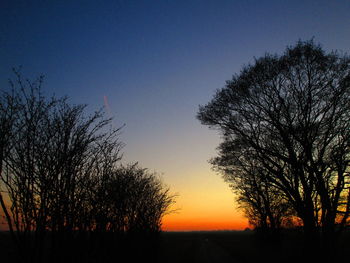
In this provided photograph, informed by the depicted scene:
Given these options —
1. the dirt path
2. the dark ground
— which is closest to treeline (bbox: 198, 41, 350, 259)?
the dark ground

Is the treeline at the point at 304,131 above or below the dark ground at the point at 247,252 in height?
above

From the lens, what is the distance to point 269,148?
1287 centimetres

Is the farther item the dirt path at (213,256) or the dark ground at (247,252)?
the dirt path at (213,256)

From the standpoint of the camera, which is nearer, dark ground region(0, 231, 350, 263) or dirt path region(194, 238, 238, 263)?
dark ground region(0, 231, 350, 263)

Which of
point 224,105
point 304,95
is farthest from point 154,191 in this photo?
point 304,95

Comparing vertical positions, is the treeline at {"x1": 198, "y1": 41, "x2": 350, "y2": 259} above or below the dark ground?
above

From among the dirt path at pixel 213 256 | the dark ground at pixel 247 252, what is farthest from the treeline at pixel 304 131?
the dirt path at pixel 213 256

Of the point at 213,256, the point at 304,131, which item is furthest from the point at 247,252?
the point at 304,131

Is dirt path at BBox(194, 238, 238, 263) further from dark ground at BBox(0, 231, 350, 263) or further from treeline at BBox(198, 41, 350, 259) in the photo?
treeline at BBox(198, 41, 350, 259)

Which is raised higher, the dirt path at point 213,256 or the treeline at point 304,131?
the treeline at point 304,131

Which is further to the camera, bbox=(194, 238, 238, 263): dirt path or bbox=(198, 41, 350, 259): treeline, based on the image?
bbox=(194, 238, 238, 263): dirt path

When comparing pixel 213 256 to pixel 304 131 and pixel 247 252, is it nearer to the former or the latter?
pixel 247 252

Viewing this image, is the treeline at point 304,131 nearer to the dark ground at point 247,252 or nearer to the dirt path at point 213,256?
the dark ground at point 247,252

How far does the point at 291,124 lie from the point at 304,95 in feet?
4.84
